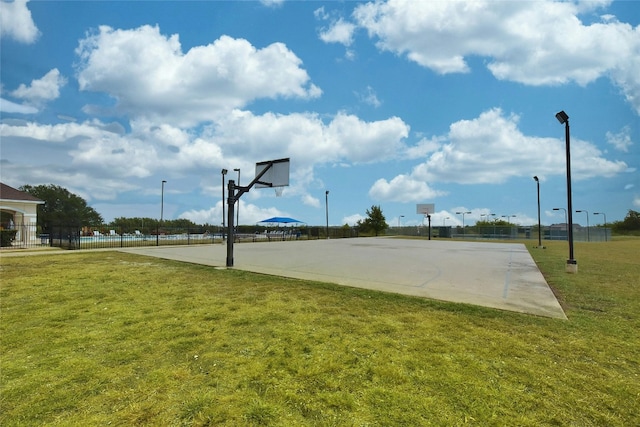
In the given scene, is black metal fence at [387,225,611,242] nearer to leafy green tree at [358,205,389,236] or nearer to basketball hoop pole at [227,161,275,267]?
leafy green tree at [358,205,389,236]

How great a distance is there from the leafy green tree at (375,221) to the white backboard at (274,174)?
145 feet

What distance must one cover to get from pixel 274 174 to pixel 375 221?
44500 mm

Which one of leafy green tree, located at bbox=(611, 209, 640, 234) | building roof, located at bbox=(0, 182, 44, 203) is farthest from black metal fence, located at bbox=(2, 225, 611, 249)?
leafy green tree, located at bbox=(611, 209, 640, 234)

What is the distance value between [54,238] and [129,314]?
905 inches

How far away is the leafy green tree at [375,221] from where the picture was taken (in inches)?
2170

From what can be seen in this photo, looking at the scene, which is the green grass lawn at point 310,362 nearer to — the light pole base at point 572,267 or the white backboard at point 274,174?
the light pole base at point 572,267

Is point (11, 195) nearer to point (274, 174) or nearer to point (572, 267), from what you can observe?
point (274, 174)

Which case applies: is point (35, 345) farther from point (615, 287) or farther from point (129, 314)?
point (615, 287)

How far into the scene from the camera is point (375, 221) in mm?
55281

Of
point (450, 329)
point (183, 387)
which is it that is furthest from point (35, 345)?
point (450, 329)

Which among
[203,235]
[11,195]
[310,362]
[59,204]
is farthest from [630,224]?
[59,204]

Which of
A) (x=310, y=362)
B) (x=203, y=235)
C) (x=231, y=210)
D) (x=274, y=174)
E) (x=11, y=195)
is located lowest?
(x=310, y=362)

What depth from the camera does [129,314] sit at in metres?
5.08

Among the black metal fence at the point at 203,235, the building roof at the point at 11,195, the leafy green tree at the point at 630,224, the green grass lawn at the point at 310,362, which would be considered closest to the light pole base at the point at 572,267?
the green grass lawn at the point at 310,362
